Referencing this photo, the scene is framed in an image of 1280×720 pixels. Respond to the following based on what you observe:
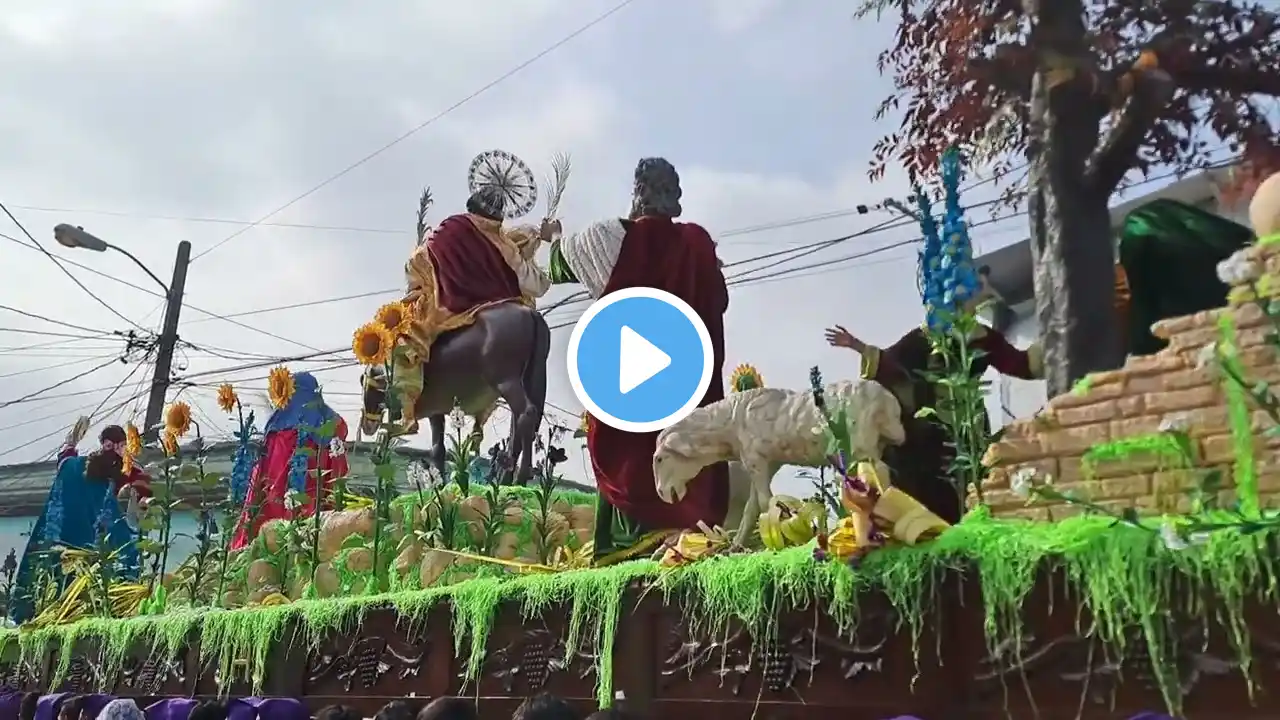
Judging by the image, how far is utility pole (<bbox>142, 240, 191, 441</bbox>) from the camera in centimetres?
1185

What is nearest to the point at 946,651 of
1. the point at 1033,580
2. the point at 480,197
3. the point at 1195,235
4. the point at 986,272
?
the point at 1033,580

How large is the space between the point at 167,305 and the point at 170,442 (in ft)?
18.7

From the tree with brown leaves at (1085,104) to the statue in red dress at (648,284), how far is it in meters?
1.06

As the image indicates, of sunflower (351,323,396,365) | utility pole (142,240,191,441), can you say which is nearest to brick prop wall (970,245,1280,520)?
sunflower (351,323,396,365)

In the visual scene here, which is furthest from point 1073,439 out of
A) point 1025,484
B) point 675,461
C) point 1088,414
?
point 675,461

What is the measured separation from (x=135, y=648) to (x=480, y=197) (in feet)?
10.2

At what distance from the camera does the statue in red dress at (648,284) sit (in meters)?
4.52

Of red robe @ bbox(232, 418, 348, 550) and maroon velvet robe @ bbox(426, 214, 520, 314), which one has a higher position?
maroon velvet robe @ bbox(426, 214, 520, 314)

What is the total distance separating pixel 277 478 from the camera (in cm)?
752

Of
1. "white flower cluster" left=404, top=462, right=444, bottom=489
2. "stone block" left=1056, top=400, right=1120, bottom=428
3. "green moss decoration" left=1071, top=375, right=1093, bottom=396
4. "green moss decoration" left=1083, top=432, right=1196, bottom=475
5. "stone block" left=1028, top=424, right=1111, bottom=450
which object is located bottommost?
"green moss decoration" left=1083, top=432, right=1196, bottom=475

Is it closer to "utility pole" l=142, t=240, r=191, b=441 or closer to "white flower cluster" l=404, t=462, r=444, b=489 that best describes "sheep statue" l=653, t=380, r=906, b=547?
"white flower cluster" l=404, t=462, r=444, b=489

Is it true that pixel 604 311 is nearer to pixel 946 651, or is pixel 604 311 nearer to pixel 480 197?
pixel 946 651

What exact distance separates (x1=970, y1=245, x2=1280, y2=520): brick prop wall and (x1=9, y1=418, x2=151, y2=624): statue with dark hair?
22.1 ft

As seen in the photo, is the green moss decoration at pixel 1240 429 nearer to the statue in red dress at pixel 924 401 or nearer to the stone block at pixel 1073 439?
the stone block at pixel 1073 439
